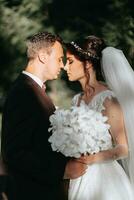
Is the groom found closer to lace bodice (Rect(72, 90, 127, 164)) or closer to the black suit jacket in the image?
the black suit jacket

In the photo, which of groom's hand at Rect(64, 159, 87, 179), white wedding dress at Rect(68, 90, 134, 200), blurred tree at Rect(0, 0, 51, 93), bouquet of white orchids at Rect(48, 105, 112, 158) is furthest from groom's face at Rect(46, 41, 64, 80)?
blurred tree at Rect(0, 0, 51, 93)

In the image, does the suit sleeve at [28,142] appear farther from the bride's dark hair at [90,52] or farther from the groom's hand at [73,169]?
the bride's dark hair at [90,52]

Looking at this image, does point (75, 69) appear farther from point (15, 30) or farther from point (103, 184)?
point (15, 30)

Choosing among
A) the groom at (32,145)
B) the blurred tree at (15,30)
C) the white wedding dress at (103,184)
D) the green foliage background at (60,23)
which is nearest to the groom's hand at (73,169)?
the groom at (32,145)

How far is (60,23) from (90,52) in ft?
10.6

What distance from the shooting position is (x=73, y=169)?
4.17 m

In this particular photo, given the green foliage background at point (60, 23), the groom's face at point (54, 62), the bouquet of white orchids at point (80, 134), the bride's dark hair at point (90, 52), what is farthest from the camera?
the green foliage background at point (60, 23)

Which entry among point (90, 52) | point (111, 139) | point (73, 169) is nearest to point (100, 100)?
point (111, 139)

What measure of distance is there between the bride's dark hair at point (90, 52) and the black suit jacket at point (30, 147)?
1.12ft

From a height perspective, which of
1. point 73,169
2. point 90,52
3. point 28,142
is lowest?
point 73,169

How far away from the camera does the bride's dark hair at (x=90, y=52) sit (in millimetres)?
4359

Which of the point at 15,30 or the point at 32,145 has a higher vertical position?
the point at 32,145

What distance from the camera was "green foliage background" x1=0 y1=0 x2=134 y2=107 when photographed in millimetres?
7242

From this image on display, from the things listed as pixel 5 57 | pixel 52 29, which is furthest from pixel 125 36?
pixel 5 57
